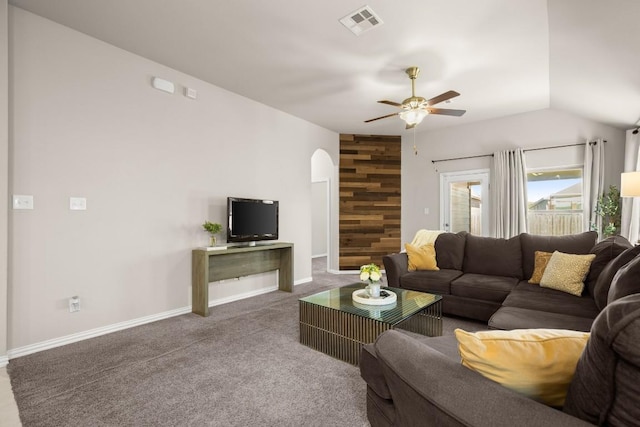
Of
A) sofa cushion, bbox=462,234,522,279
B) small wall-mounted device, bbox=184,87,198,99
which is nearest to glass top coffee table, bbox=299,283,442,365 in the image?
sofa cushion, bbox=462,234,522,279

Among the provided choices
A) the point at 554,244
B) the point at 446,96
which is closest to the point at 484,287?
the point at 554,244

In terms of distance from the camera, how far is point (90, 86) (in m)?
3.06

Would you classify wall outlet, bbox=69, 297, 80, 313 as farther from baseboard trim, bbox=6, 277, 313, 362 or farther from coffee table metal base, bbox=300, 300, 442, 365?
coffee table metal base, bbox=300, 300, 442, 365

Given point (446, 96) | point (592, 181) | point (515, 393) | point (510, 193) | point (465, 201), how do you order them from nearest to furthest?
point (515, 393)
point (446, 96)
point (592, 181)
point (510, 193)
point (465, 201)

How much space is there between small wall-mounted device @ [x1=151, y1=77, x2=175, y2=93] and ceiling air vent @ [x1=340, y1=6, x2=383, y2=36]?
7.04 ft

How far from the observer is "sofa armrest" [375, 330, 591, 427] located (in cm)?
77

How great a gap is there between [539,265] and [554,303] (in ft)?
2.79

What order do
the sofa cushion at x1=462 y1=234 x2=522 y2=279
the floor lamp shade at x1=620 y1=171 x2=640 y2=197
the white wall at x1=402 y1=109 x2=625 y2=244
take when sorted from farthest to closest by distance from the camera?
the white wall at x1=402 y1=109 x2=625 y2=244 → the sofa cushion at x1=462 y1=234 x2=522 y2=279 → the floor lamp shade at x1=620 y1=171 x2=640 y2=197

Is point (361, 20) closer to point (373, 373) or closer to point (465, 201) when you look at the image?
point (373, 373)

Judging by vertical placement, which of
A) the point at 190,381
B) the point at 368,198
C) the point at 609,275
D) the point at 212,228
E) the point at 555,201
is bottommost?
the point at 190,381

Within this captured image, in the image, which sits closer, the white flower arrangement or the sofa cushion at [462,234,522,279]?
the white flower arrangement

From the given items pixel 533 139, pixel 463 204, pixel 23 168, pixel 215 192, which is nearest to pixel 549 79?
pixel 533 139

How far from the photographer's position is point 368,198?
258 inches

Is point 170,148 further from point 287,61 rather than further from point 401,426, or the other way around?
point 401,426
